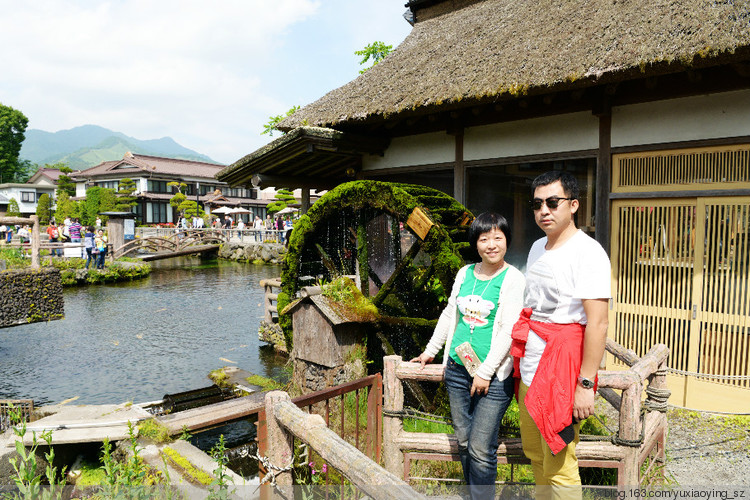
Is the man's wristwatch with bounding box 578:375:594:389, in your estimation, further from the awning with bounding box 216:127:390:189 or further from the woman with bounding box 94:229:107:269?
the woman with bounding box 94:229:107:269

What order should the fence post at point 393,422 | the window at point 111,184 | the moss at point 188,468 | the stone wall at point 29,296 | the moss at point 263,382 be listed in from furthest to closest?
the window at point 111,184 → the stone wall at point 29,296 → the moss at point 263,382 → the moss at point 188,468 → the fence post at point 393,422

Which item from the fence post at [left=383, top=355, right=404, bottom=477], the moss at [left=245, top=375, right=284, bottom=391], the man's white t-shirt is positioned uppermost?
the man's white t-shirt

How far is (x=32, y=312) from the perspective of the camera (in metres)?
9.11

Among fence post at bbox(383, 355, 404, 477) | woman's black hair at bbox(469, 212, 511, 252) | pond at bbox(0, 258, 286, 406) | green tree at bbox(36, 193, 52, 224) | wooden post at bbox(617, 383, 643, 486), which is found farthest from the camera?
green tree at bbox(36, 193, 52, 224)

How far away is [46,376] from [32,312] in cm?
125

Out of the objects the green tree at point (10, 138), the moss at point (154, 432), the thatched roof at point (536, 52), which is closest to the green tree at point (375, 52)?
the thatched roof at point (536, 52)

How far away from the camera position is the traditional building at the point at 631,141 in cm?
464

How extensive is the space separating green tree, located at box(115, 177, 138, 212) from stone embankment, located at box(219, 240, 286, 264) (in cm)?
1199

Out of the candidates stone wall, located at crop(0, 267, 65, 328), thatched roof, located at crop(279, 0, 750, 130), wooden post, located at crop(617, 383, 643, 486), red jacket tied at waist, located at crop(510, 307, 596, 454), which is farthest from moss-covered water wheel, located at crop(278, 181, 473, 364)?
stone wall, located at crop(0, 267, 65, 328)

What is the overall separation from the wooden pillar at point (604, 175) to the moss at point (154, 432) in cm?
482

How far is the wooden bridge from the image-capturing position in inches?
911

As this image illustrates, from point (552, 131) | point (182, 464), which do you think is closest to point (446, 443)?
point (182, 464)

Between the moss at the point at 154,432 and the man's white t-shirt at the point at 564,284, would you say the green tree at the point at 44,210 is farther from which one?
Result: the man's white t-shirt at the point at 564,284

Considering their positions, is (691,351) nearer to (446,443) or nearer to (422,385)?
(422,385)
